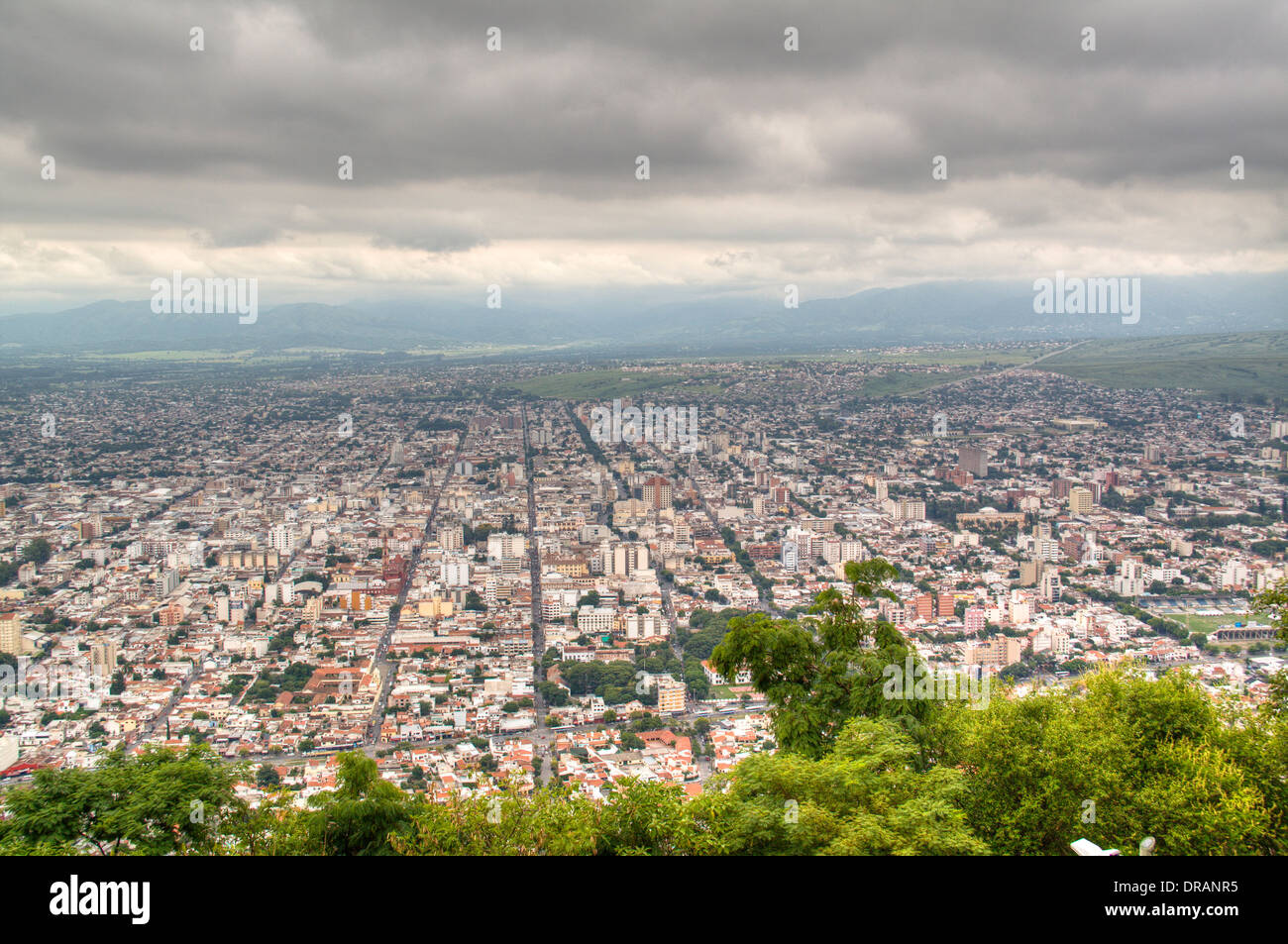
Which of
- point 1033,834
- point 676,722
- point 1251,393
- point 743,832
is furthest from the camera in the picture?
point 1251,393

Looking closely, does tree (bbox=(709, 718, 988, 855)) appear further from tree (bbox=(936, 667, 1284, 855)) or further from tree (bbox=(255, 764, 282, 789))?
tree (bbox=(255, 764, 282, 789))

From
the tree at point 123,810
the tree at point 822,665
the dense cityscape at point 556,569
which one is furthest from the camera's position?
the dense cityscape at point 556,569

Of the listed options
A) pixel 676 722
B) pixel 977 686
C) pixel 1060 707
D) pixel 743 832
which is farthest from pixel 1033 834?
pixel 676 722

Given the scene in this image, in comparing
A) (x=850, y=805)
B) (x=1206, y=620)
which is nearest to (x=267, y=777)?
(x=850, y=805)

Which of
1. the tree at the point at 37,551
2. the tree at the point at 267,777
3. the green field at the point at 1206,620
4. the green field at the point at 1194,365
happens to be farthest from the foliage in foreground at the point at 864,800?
the green field at the point at 1194,365

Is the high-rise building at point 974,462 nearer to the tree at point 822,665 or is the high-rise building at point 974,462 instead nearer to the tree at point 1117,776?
the tree at point 822,665

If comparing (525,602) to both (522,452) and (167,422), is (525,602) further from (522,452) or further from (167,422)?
(167,422)
